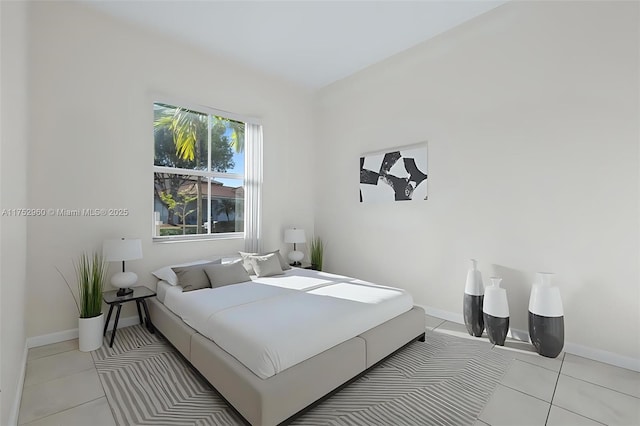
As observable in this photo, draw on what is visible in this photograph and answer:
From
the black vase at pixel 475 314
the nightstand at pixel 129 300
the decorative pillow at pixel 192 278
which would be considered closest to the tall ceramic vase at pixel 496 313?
the black vase at pixel 475 314

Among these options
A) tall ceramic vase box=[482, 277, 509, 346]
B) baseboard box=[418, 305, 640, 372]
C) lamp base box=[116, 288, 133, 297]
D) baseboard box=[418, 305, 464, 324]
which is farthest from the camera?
baseboard box=[418, 305, 464, 324]

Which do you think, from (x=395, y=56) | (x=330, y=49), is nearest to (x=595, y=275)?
(x=395, y=56)

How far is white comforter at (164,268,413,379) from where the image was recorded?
179 centimetres

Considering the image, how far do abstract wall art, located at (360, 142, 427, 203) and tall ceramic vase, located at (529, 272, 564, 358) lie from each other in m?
1.53


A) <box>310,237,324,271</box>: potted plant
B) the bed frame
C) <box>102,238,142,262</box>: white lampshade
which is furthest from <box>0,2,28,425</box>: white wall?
<box>310,237,324,271</box>: potted plant

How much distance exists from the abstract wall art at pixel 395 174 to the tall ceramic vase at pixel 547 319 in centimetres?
153

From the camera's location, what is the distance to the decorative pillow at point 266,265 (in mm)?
3487

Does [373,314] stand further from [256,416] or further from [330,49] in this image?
[330,49]

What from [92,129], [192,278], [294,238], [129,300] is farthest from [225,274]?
[92,129]

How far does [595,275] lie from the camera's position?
2.52 metres

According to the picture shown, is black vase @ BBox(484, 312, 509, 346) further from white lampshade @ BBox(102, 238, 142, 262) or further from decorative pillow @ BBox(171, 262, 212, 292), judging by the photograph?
white lampshade @ BBox(102, 238, 142, 262)

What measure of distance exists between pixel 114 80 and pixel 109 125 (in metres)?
0.50

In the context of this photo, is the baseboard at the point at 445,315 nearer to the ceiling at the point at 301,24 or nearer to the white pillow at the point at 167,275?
the white pillow at the point at 167,275

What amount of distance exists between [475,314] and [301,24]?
144 inches
